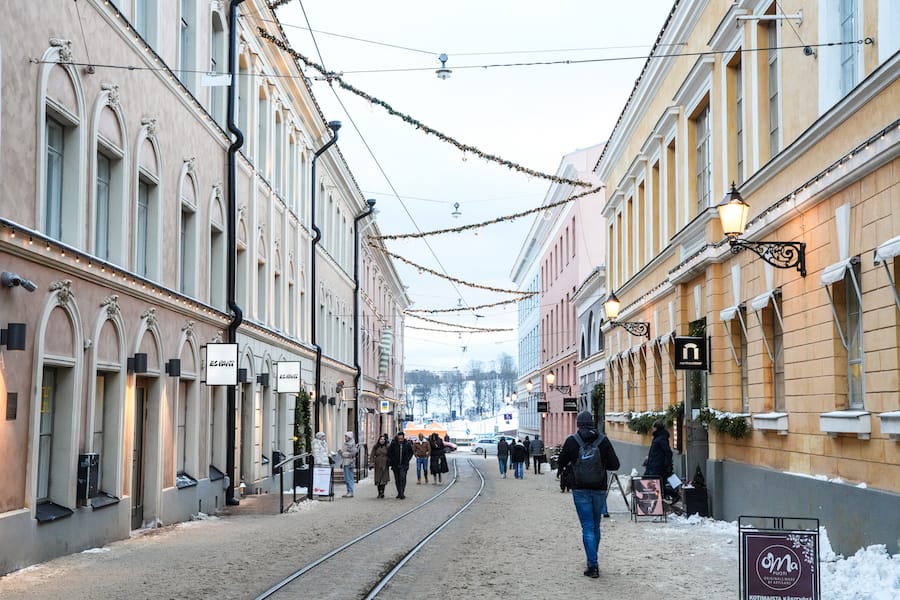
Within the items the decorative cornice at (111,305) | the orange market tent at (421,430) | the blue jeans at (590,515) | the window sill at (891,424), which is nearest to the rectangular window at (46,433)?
the decorative cornice at (111,305)

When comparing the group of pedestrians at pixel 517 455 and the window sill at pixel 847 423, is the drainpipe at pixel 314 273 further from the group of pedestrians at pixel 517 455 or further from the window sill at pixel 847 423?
the window sill at pixel 847 423

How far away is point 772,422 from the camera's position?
15.2 meters

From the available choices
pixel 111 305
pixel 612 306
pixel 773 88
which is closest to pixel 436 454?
pixel 612 306

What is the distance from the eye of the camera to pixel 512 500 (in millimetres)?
25234

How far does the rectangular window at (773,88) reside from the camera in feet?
51.2

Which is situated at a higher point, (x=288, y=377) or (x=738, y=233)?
(x=738, y=233)

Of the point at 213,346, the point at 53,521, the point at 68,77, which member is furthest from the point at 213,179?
the point at 53,521

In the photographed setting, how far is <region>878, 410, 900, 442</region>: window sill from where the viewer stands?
1050cm

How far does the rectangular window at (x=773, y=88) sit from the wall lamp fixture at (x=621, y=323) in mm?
Answer: 9879

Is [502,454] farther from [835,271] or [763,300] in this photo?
[835,271]

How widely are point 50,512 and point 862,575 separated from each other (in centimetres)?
875

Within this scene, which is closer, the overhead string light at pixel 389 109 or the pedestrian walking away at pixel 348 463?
the overhead string light at pixel 389 109

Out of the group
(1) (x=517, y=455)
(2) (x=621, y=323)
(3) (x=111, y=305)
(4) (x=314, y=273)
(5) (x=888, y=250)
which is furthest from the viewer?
(1) (x=517, y=455)

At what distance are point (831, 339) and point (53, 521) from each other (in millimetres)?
9099
